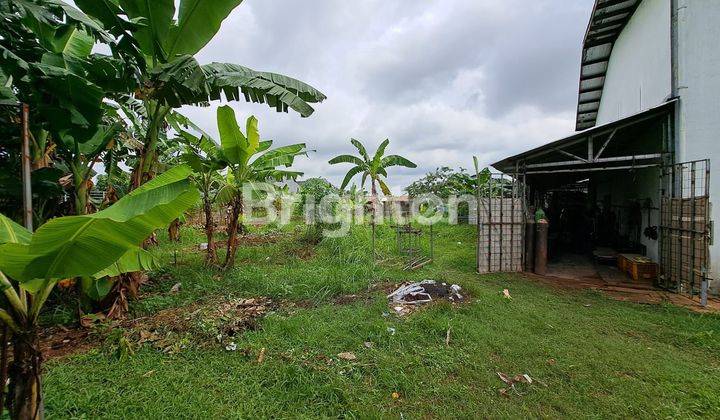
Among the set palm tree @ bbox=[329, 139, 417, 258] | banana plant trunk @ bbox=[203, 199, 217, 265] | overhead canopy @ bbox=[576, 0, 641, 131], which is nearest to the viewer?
banana plant trunk @ bbox=[203, 199, 217, 265]

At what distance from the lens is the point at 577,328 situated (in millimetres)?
4199

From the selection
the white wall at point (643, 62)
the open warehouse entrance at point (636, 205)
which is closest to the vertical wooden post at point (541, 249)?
the open warehouse entrance at point (636, 205)

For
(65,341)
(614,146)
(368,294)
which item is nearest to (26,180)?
(65,341)

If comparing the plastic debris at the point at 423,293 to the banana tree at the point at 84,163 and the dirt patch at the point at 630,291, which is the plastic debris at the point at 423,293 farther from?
the banana tree at the point at 84,163

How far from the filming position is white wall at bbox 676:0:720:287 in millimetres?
5379

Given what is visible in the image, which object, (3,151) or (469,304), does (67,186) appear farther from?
(469,304)

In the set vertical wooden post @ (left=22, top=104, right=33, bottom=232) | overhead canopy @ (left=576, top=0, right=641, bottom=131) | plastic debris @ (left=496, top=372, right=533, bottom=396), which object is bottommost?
plastic debris @ (left=496, top=372, right=533, bottom=396)

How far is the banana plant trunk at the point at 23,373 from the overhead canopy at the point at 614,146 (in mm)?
7905

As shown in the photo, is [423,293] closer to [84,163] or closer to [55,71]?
[55,71]

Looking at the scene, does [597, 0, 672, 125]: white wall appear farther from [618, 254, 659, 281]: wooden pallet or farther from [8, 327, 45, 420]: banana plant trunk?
[8, 327, 45, 420]: banana plant trunk

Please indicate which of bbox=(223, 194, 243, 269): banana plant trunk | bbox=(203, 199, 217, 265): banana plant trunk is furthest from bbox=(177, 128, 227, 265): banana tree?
bbox=(223, 194, 243, 269): banana plant trunk

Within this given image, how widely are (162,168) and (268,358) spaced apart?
4.62 m

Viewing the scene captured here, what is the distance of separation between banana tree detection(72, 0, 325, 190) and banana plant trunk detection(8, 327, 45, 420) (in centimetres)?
275

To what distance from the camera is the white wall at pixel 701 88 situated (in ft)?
17.6
